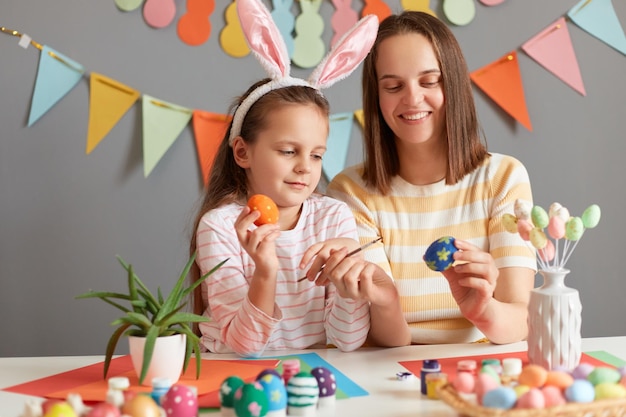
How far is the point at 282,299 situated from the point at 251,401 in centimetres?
55

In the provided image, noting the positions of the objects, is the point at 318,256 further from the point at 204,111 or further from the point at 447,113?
the point at 204,111

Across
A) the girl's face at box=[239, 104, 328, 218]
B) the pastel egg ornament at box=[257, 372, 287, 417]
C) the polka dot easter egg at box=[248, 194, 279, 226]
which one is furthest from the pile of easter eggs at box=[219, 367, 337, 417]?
the girl's face at box=[239, 104, 328, 218]

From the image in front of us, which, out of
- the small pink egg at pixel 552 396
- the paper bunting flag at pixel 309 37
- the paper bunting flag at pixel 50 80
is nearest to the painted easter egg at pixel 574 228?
the small pink egg at pixel 552 396

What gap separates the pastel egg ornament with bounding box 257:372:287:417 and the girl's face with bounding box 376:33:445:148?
2.58 feet

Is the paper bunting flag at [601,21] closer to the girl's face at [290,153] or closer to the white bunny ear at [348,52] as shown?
the white bunny ear at [348,52]

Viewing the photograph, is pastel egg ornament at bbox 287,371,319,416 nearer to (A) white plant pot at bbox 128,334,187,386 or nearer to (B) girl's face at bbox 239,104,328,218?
(A) white plant pot at bbox 128,334,187,386

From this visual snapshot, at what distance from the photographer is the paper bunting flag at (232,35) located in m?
2.22

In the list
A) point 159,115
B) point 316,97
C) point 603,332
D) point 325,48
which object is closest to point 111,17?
point 159,115

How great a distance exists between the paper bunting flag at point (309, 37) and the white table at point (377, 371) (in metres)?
1.11

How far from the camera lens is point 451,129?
5.31ft

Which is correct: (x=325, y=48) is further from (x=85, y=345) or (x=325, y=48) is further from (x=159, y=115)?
(x=85, y=345)

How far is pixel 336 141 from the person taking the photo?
7.48ft

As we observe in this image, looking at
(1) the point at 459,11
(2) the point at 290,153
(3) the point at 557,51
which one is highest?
(1) the point at 459,11

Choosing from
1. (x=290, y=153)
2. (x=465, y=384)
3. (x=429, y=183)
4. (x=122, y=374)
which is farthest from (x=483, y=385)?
(x=429, y=183)
